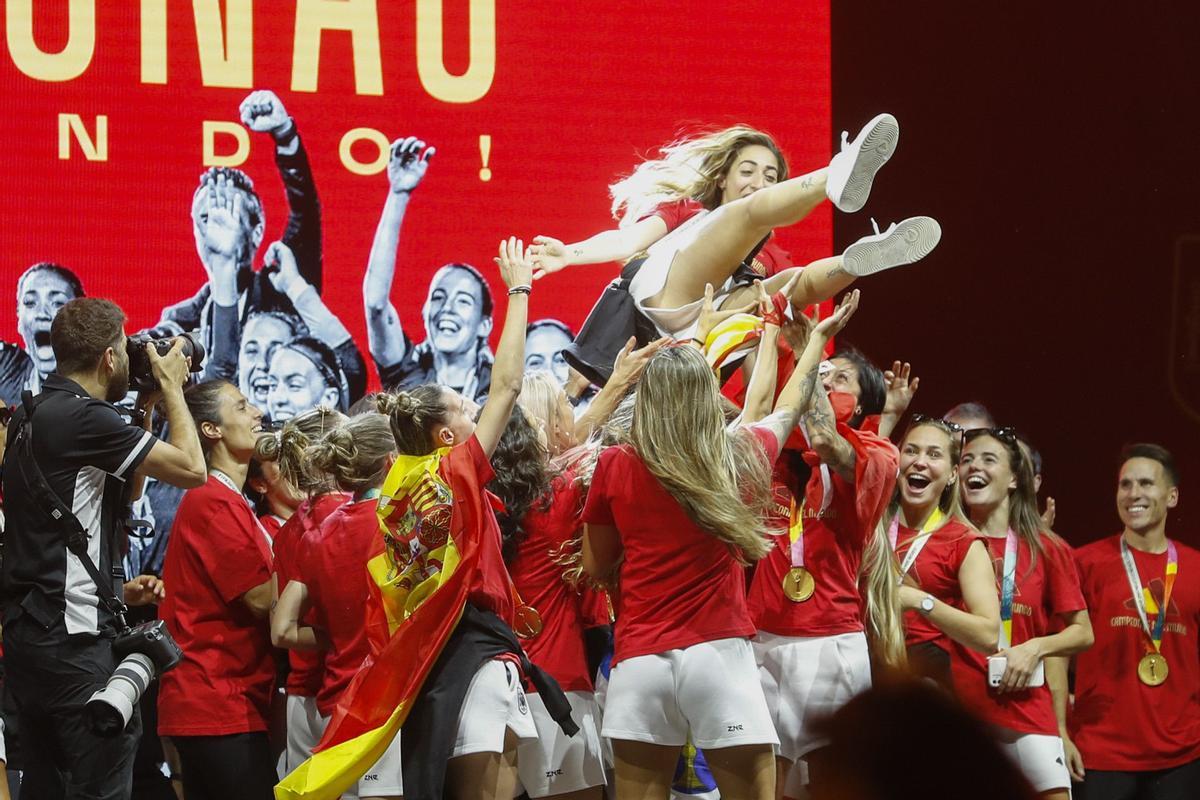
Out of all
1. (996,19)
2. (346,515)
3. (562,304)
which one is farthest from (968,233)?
(346,515)

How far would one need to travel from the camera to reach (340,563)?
383cm

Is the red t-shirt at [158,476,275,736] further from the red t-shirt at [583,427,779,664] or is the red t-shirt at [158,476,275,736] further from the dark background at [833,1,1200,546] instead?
the dark background at [833,1,1200,546]

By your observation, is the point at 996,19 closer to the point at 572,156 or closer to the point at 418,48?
the point at 572,156

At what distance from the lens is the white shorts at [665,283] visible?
14.5 feet

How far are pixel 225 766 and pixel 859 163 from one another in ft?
7.86

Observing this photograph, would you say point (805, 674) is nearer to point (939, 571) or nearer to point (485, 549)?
point (939, 571)

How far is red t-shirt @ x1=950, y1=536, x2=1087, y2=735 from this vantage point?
4.40 metres

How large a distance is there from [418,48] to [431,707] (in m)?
3.26

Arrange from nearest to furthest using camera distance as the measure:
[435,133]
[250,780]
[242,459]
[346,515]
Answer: [346,515], [250,780], [242,459], [435,133]

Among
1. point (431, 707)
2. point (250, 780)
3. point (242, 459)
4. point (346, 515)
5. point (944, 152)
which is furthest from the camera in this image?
point (944, 152)

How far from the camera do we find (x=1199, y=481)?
7340 mm

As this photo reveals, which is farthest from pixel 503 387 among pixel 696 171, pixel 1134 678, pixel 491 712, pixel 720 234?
pixel 1134 678

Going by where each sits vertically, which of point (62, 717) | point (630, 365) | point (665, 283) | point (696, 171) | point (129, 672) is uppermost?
point (696, 171)

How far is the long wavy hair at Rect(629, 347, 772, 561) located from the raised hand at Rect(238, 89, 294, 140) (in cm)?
265
